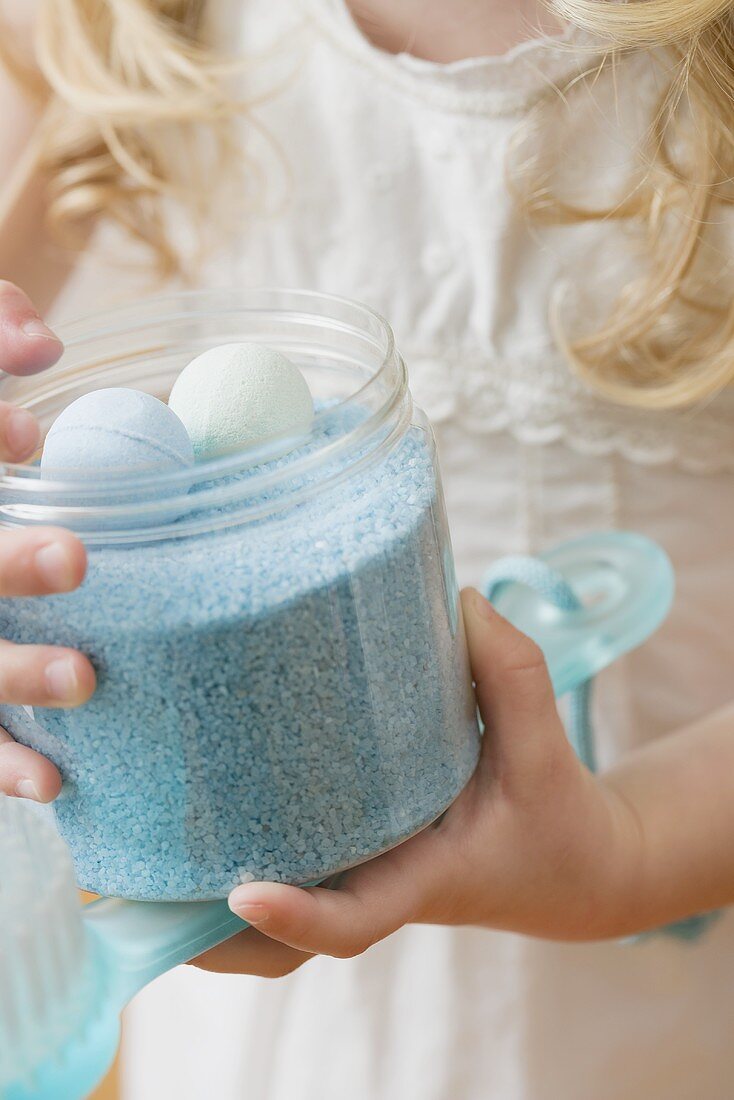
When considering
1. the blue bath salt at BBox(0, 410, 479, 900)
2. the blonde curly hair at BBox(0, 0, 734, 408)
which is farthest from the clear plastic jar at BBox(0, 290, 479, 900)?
the blonde curly hair at BBox(0, 0, 734, 408)

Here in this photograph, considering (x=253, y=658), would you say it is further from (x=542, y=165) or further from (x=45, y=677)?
(x=542, y=165)

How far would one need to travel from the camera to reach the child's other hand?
0.41m

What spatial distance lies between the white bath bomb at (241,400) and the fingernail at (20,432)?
6 centimetres

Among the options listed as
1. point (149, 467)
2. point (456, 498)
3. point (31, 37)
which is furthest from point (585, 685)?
point (31, 37)

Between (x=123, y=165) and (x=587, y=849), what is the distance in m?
0.62

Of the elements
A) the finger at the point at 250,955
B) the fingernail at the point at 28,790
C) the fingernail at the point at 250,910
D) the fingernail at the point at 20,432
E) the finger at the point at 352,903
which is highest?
the fingernail at the point at 20,432

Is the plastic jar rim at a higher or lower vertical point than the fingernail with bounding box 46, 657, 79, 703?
higher

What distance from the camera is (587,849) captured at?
533 millimetres

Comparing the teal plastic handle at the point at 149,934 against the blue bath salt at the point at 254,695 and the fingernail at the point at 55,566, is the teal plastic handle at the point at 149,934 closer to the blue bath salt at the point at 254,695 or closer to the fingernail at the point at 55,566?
the blue bath salt at the point at 254,695

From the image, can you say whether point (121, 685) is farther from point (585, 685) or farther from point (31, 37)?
point (31, 37)

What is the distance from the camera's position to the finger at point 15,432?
0.41 metres

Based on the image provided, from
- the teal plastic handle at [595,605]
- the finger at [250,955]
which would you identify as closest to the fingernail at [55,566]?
the finger at [250,955]

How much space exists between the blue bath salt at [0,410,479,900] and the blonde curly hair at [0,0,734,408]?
314mm

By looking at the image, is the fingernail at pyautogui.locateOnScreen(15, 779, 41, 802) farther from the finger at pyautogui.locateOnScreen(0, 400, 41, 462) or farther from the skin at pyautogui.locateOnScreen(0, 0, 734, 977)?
the finger at pyautogui.locateOnScreen(0, 400, 41, 462)
